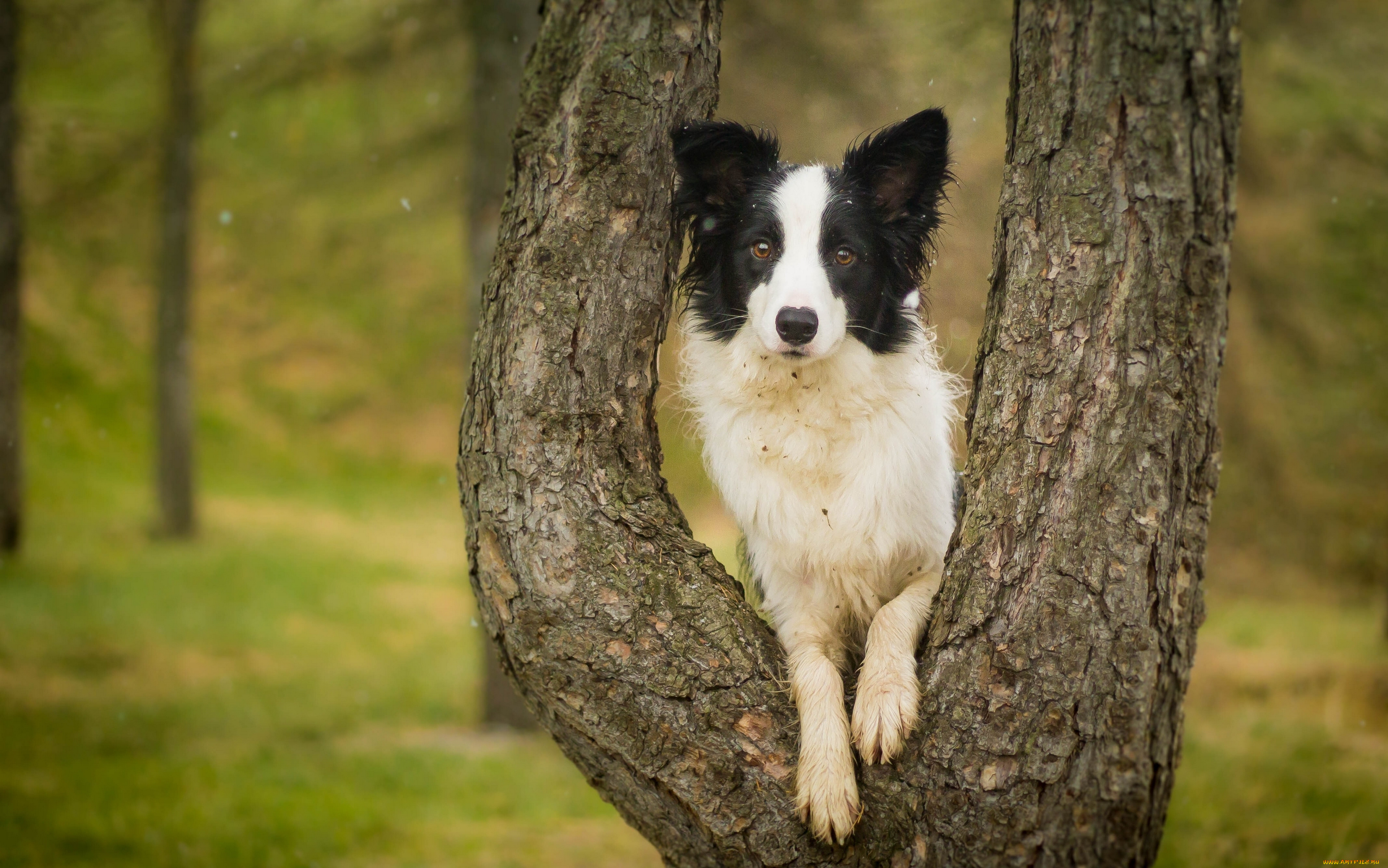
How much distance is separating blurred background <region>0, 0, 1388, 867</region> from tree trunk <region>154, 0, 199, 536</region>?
0.24 m

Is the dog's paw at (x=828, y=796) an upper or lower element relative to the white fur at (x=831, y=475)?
lower

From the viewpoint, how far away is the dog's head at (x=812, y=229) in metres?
2.78

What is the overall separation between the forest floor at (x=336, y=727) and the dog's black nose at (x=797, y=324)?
354 cm

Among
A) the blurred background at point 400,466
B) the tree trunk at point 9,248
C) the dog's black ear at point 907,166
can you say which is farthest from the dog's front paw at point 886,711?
the tree trunk at point 9,248

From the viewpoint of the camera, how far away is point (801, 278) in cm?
280

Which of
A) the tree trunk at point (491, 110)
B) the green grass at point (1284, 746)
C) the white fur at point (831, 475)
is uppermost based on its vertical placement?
the tree trunk at point (491, 110)

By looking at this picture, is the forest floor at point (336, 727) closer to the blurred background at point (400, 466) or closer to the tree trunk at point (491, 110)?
the blurred background at point (400, 466)

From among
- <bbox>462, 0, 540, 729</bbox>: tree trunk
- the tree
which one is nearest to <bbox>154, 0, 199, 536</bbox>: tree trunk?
<bbox>462, 0, 540, 729</bbox>: tree trunk

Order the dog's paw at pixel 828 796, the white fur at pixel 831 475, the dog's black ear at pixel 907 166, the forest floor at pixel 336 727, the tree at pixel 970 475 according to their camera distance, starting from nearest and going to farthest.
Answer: the tree at pixel 970 475, the dog's paw at pixel 828 796, the dog's black ear at pixel 907 166, the white fur at pixel 831 475, the forest floor at pixel 336 727

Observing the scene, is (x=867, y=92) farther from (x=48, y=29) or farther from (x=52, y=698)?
(x=48, y=29)

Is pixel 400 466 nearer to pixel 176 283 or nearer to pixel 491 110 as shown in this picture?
pixel 176 283

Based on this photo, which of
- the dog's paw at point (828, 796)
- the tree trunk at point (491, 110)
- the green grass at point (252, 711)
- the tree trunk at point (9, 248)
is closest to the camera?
the dog's paw at point (828, 796)

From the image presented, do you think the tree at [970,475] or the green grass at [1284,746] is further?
the green grass at [1284,746]

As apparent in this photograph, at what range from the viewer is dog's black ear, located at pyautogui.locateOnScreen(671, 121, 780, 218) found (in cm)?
277
